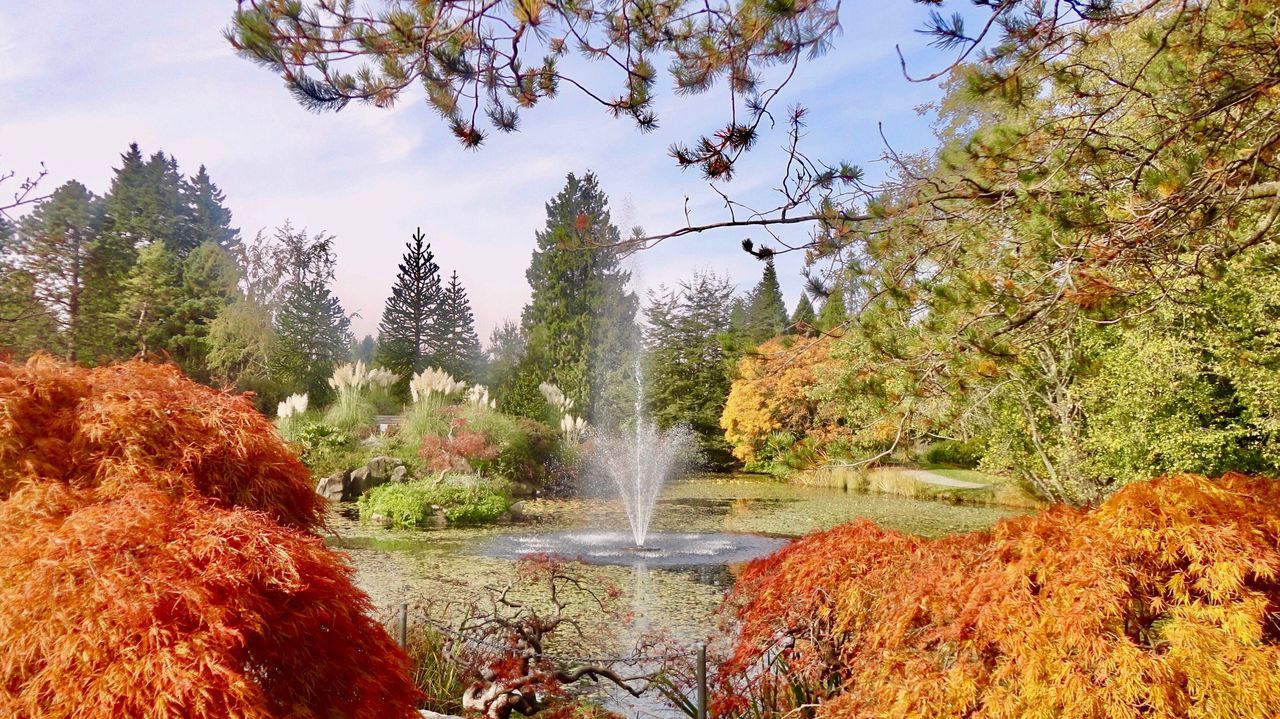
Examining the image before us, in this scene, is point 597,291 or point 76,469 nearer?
point 76,469

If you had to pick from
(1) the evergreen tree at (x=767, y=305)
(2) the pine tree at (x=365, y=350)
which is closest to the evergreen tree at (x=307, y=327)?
(2) the pine tree at (x=365, y=350)

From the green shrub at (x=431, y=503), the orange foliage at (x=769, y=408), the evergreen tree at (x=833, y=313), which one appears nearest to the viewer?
the evergreen tree at (x=833, y=313)

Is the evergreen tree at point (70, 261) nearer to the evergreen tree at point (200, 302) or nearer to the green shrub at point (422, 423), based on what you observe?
the evergreen tree at point (200, 302)

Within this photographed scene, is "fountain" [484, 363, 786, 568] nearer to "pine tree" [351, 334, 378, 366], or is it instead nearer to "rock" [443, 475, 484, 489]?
"rock" [443, 475, 484, 489]

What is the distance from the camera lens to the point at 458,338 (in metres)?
23.1

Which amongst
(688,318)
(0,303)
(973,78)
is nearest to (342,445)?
(0,303)

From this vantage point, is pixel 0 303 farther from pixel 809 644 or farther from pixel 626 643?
pixel 809 644

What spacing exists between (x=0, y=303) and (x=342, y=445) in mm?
4665

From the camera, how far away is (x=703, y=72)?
2775mm

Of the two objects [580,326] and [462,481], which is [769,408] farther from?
[462,481]

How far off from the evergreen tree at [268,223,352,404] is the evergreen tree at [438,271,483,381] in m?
2.91

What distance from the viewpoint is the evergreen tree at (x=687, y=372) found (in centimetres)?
2084

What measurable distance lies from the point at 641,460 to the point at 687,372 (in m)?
5.25

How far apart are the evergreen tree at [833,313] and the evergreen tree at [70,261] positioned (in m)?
11.9
